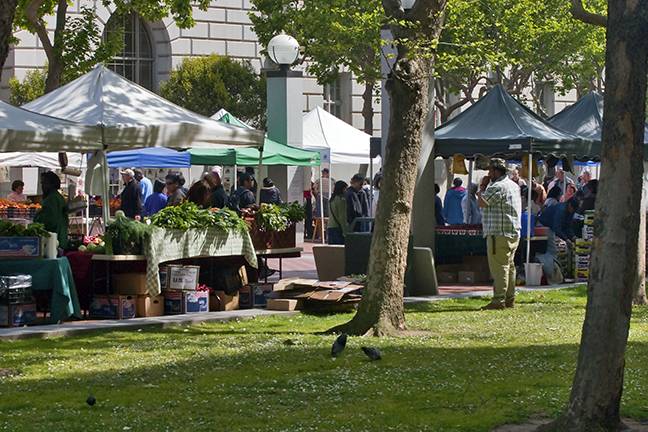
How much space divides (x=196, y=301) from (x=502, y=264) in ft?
12.4

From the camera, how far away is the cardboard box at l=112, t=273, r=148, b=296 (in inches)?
669

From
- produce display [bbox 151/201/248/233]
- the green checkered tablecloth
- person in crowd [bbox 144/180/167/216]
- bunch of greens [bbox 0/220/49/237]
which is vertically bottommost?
the green checkered tablecloth

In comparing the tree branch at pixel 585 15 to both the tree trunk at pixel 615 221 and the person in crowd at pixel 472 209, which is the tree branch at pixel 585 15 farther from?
the person in crowd at pixel 472 209

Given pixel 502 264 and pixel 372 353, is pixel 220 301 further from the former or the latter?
pixel 372 353

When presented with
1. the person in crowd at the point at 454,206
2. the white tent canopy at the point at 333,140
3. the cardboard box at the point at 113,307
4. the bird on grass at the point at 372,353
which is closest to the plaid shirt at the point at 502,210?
the cardboard box at the point at 113,307

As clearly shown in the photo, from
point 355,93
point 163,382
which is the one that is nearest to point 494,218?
point 163,382

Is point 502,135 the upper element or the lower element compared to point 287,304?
upper

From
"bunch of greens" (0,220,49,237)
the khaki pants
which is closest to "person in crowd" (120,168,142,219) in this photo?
the khaki pants

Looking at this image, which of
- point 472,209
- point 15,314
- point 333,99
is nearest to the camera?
point 15,314

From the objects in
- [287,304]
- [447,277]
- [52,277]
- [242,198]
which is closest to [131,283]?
[52,277]

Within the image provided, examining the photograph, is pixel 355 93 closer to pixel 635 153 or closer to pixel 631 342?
pixel 631 342

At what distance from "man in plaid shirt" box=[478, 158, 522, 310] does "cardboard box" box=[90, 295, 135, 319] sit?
14.5 feet

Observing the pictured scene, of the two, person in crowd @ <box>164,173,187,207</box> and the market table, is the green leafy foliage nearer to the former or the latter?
person in crowd @ <box>164,173,187,207</box>

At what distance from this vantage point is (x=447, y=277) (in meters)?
23.0
